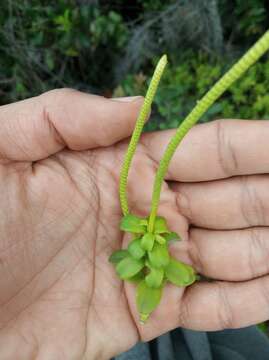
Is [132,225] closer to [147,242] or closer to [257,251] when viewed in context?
[147,242]

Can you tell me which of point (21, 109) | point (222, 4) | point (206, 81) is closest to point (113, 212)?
point (21, 109)

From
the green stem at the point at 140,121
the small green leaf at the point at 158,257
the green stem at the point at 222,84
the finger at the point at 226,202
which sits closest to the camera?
the green stem at the point at 222,84

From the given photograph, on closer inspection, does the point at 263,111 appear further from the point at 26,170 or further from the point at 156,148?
the point at 26,170

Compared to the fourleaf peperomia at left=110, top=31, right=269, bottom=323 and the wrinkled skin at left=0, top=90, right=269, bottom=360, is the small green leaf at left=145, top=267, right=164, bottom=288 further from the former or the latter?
the wrinkled skin at left=0, top=90, right=269, bottom=360

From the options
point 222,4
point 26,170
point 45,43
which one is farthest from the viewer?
point 222,4

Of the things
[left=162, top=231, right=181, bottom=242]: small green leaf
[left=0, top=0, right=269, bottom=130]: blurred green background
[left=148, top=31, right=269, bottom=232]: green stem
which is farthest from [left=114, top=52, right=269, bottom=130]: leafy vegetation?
[left=148, top=31, right=269, bottom=232]: green stem

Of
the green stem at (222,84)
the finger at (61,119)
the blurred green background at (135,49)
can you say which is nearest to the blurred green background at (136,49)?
the blurred green background at (135,49)

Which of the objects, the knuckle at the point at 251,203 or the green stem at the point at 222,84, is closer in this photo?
the green stem at the point at 222,84

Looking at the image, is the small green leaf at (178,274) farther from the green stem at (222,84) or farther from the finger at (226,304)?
the green stem at (222,84)
